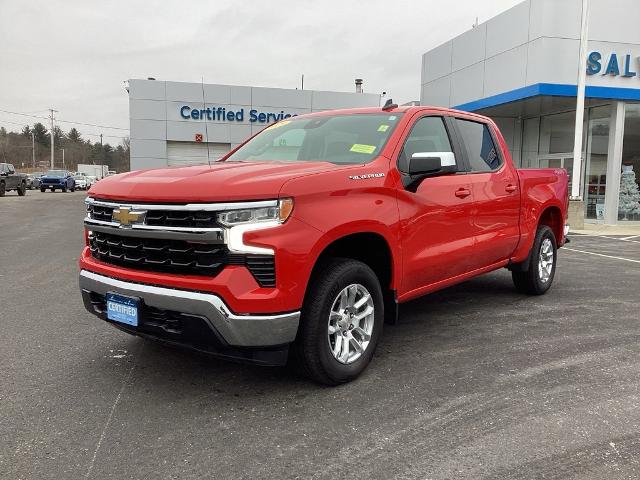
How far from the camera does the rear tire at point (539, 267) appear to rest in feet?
20.0

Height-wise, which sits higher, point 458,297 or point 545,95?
point 545,95

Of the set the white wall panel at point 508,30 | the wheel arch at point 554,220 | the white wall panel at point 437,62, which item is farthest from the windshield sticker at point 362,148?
the white wall panel at point 437,62

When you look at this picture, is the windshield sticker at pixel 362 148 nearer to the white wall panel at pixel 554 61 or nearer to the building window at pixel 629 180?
the white wall panel at pixel 554 61

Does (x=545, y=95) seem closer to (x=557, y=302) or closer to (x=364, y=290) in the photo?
(x=557, y=302)

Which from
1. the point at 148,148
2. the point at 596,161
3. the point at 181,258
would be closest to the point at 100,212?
the point at 181,258

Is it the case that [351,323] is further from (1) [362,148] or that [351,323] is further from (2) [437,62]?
(2) [437,62]

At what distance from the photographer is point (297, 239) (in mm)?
3197

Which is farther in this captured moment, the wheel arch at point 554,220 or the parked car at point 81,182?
the parked car at point 81,182

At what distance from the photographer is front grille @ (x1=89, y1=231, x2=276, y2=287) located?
3.12 metres

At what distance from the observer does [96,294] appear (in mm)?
3660

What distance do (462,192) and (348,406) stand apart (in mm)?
2180

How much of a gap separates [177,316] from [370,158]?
1750 mm

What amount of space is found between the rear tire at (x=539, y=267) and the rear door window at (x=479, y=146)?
122 cm

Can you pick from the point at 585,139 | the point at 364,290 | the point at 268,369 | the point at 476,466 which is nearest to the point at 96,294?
the point at 268,369
